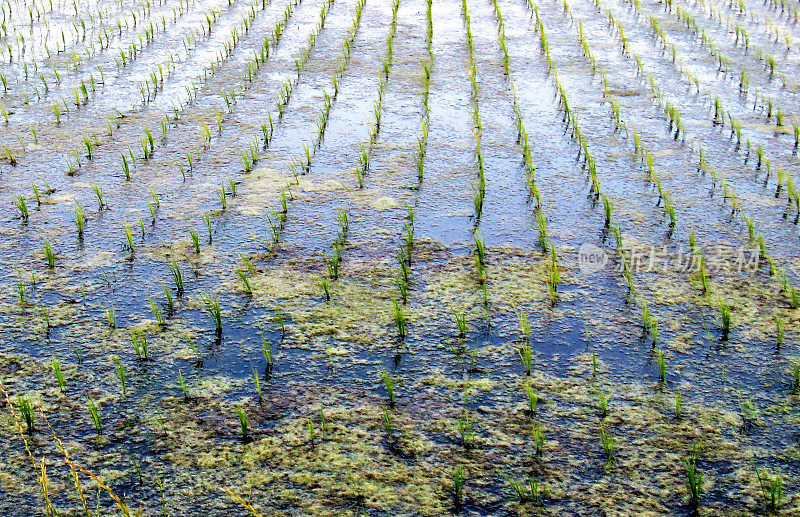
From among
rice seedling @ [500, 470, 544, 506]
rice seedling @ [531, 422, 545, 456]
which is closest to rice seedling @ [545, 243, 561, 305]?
rice seedling @ [531, 422, 545, 456]

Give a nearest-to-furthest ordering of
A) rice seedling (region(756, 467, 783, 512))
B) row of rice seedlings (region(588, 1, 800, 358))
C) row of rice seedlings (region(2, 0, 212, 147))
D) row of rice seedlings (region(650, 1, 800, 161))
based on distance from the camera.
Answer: rice seedling (region(756, 467, 783, 512))
row of rice seedlings (region(588, 1, 800, 358))
row of rice seedlings (region(650, 1, 800, 161))
row of rice seedlings (region(2, 0, 212, 147))

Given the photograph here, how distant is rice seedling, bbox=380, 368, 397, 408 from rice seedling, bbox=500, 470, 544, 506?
0.40 meters

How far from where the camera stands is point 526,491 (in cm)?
175

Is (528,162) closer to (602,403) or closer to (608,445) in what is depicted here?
(602,403)

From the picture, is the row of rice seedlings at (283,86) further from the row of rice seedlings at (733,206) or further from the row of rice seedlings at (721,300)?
the row of rice seedlings at (721,300)

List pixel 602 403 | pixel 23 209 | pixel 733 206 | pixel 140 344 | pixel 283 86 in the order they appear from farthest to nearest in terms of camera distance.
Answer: pixel 283 86
pixel 733 206
pixel 23 209
pixel 140 344
pixel 602 403

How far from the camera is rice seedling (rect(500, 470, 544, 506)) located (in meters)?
1.72

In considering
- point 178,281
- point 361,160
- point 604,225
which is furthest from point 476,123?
point 178,281

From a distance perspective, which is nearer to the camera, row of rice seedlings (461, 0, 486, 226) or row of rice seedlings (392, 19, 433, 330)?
row of rice seedlings (392, 19, 433, 330)

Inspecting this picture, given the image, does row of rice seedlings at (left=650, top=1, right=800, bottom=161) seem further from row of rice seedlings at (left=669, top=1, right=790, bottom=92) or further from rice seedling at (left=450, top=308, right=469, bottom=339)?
rice seedling at (left=450, top=308, right=469, bottom=339)

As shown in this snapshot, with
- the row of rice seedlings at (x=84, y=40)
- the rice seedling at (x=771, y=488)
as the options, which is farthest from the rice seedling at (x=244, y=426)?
the row of rice seedlings at (x=84, y=40)

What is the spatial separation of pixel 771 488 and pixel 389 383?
3.10 ft

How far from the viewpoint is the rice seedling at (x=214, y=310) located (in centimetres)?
233

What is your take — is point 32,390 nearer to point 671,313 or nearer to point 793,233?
point 671,313
